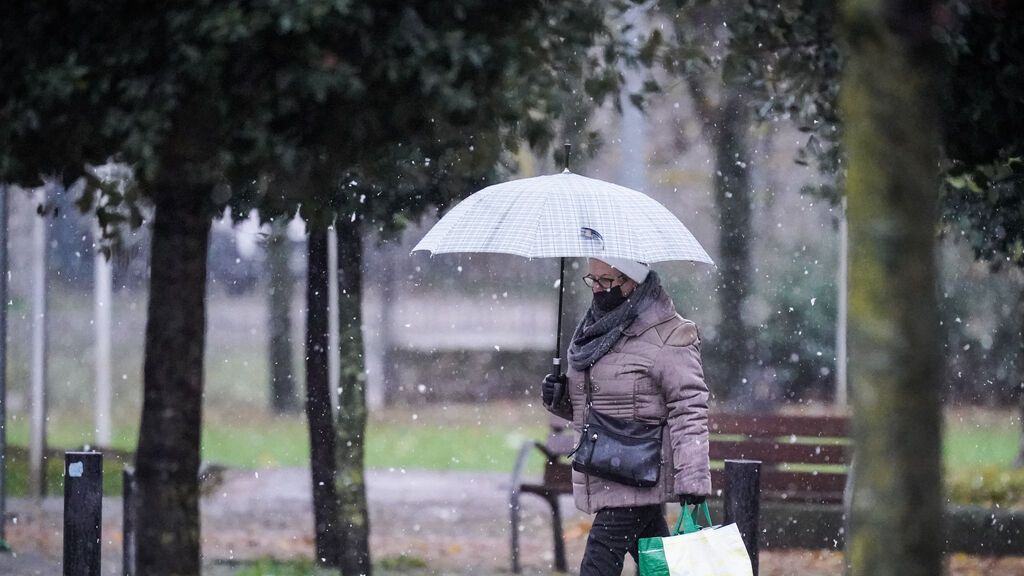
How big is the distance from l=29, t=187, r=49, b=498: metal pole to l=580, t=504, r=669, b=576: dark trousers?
707 centimetres

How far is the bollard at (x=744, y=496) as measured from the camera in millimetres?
5777

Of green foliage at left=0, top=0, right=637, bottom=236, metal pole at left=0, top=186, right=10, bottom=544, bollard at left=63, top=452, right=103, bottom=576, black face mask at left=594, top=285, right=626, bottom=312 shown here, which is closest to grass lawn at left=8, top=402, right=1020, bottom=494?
metal pole at left=0, top=186, right=10, bottom=544

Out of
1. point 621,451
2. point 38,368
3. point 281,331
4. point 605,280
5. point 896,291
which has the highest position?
point 281,331

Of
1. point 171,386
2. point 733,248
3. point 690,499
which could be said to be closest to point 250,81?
point 171,386

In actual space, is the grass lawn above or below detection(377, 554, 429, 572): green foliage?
above

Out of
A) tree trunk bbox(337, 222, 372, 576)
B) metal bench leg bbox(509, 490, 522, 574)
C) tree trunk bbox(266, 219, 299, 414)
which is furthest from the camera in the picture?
tree trunk bbox(266, 219, 299, 414)

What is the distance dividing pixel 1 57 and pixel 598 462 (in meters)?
2.55

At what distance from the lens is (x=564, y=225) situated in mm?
5516

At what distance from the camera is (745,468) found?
18.9 feet

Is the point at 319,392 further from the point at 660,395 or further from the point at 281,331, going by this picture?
the point at 281,331

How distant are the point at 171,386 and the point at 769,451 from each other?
5.40 meters

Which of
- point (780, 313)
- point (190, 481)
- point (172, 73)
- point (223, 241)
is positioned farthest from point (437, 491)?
point (172, 73)

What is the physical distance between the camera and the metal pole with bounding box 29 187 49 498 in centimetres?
1158

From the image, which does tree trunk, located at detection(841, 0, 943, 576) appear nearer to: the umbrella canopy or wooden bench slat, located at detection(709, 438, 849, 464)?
the umbrella canopy
